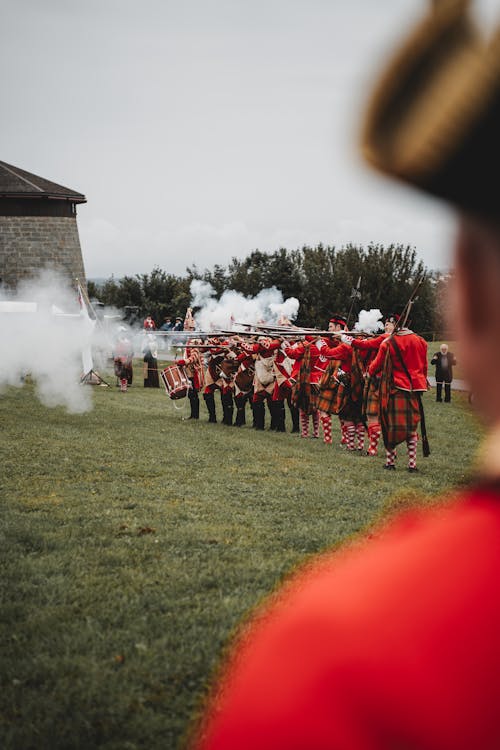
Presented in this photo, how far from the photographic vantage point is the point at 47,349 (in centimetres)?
1908

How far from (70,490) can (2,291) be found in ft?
102

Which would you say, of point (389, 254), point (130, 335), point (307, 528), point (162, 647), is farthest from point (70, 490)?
point (389, 254)

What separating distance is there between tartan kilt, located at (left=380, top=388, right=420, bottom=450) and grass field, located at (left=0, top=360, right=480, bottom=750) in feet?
2.10

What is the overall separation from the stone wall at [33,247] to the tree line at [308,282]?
929cm

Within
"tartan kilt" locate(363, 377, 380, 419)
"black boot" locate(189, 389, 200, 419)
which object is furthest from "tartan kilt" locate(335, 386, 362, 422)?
"black boot" locate(189, 389, 200, 419)

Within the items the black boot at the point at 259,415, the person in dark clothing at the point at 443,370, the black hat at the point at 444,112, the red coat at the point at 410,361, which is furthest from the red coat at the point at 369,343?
the black hat at the point at 444,112

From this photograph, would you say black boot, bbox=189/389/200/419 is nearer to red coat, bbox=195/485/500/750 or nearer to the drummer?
the drummer

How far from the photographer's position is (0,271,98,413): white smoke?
18469mm

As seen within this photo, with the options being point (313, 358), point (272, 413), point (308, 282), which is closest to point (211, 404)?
point (272, 413)

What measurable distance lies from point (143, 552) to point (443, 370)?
1878 cm

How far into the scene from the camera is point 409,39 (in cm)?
74

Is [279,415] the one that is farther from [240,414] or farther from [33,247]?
[33,247]

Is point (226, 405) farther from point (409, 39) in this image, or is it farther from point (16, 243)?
point (16, 243)

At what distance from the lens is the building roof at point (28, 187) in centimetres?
3762
